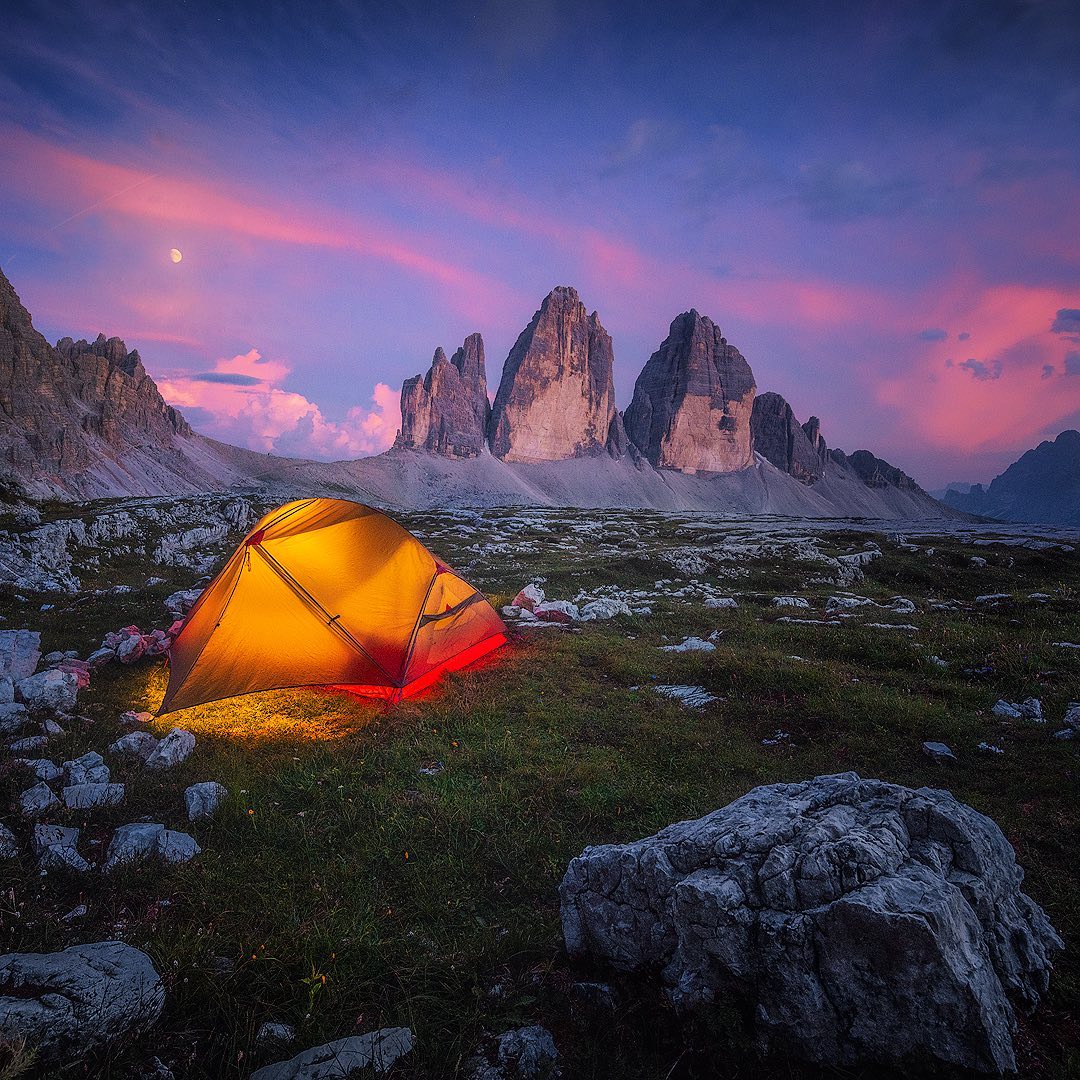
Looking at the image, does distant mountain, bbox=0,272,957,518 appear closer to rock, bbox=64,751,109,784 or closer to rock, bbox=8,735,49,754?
rock, bbox=8,735,49,754

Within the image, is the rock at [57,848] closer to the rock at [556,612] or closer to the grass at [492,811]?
the grass at [492,811]

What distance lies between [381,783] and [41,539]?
816 inches

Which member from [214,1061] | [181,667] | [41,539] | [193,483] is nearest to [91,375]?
[193,483]

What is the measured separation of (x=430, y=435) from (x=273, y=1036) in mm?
179893

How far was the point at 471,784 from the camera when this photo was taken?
6488 millimetres

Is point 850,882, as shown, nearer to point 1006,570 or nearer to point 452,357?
point 1006,570

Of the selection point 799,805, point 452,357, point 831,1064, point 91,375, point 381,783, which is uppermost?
point 452,357

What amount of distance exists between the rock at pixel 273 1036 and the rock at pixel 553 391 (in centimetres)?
18087

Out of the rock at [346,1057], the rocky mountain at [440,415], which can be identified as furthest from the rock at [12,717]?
the rocky mountain at [440,415]

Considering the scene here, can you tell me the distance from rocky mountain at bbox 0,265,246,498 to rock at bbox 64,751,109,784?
8483 centimetres

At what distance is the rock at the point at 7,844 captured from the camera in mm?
4965

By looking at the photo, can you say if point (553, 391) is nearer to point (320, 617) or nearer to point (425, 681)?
point (425, 681)

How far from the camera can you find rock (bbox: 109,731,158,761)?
Answer: 23.4ft

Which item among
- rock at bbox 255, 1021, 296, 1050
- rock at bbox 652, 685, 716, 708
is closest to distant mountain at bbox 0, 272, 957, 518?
rock at bbox 652, 685, 716, 708
